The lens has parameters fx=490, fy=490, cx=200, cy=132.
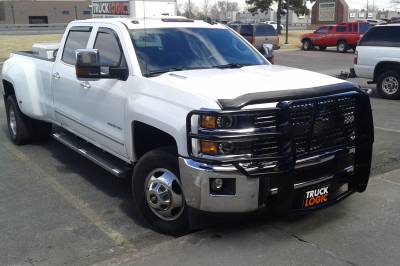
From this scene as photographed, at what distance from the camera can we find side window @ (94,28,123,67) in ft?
16.5

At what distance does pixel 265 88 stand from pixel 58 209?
2528 mm

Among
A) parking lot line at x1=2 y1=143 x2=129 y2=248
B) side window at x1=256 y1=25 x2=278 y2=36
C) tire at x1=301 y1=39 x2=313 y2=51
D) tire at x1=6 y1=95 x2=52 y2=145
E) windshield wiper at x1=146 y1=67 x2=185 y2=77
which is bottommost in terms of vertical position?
parking lot line at x1=2 y1=143 x2=129 y2=248

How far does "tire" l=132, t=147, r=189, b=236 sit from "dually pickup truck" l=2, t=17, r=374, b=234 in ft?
0.03

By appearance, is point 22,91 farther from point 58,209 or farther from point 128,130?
point 128,130

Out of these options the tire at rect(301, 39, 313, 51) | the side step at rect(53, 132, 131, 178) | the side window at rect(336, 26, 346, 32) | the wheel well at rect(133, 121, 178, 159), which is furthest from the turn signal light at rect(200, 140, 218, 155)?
the tire at rect(301, 39, 313, 51)

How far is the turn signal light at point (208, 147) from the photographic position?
366 centimetres

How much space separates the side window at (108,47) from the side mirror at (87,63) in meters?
0.35

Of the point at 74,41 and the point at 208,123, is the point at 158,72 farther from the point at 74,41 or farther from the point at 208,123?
the point at 74,41

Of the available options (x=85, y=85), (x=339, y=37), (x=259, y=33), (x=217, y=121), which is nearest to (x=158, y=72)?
(x=85, y=85)

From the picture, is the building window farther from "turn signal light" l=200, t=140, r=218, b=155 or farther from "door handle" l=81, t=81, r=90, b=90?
"turn signal light" l=200, t=140, r=218, b=155

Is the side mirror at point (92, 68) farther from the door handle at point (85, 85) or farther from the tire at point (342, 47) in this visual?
the tire at point (342, 47)

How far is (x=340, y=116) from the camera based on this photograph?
4102 millimetres

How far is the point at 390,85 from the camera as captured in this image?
1225 cm

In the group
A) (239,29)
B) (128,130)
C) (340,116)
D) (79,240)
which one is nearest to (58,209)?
(79,240)
